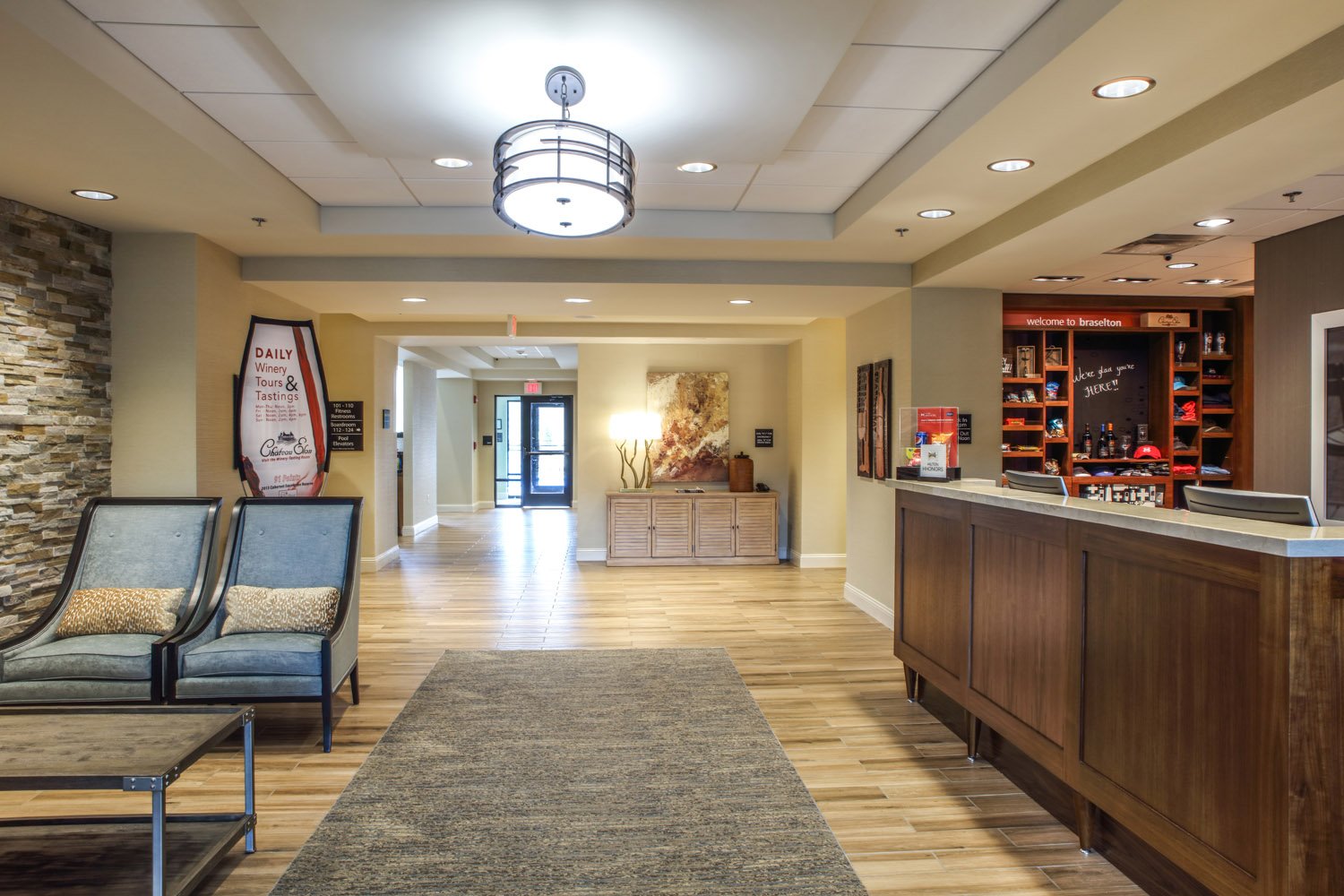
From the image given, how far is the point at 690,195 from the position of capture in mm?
4379

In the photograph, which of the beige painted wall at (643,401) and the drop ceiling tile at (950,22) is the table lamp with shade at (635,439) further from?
the drop ceiling tile at (950,22)

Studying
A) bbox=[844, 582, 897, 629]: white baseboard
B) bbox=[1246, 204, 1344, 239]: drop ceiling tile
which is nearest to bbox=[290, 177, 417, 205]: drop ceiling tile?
bbox=[844, 582, 897, 629]: white baseboard

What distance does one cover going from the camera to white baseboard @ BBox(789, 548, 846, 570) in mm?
8352

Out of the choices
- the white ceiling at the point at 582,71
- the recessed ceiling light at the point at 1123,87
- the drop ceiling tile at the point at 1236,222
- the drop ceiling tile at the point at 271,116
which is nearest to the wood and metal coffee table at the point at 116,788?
the white ceiling at the point at 582,71

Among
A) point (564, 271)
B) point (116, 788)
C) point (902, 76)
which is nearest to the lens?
point (116, 788)

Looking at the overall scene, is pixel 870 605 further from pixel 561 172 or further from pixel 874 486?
pixel 561 172

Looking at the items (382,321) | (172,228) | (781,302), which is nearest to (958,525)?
(781,302)

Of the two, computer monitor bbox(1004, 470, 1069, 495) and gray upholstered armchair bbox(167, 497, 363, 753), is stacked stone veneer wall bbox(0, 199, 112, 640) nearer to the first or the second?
gray upholstered armchair bbox(167, 497, 363, 753)

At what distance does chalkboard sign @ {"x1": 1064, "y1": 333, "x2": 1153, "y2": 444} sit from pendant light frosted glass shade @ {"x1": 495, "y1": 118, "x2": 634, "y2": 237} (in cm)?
562

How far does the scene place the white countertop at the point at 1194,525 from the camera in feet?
5.72

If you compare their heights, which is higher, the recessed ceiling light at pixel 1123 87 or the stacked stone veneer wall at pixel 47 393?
the recessed ceiling light at pixel 1123 87

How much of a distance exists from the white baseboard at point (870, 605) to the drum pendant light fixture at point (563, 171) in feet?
13.1

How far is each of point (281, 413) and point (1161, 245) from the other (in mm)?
6065

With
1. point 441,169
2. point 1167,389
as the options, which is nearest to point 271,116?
point 441,169
